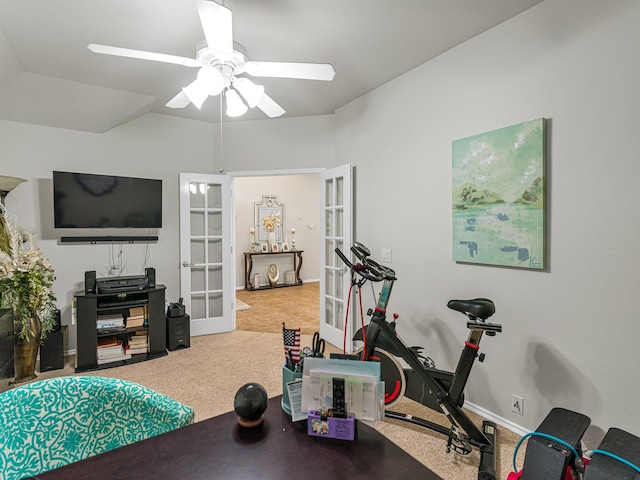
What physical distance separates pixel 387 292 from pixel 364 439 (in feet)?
4.56

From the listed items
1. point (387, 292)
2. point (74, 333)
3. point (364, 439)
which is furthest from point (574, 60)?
point (74, 333)

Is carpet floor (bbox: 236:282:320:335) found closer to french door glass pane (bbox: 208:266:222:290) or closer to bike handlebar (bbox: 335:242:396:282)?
french door glass pane (bbox: 208:266:222:290)

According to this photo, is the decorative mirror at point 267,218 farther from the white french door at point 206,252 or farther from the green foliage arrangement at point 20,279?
the green foliage arrangement at point 20,279

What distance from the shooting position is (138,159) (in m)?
4.13

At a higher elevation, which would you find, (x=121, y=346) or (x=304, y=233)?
(x=304, y=233)

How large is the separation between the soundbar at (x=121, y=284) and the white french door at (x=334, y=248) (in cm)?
200

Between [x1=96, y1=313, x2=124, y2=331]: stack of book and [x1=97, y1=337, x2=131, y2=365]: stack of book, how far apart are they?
0.53ft

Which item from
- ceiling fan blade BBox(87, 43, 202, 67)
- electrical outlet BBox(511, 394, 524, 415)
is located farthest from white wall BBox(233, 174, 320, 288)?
electrical outlet BBox(511, 394, 524, 415)

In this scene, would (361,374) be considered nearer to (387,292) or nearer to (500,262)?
(387,292)

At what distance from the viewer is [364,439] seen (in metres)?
1.09

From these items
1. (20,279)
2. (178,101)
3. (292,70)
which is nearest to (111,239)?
(20,279)

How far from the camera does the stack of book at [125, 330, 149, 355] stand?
360 cm

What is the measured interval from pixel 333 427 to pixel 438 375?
4.57 feet

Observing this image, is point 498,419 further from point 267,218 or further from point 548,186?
point 267,218
